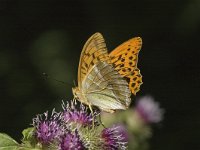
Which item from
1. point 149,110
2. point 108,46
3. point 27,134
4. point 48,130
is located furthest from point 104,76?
point 108,46

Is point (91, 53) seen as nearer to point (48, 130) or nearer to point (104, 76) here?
point (104, 76)

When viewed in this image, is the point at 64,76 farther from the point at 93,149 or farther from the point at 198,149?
the point at 93,149

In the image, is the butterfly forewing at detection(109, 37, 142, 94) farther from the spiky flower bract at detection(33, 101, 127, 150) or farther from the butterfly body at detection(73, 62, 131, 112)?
the spiky flower bract at detection(33, 101, 127, 150)

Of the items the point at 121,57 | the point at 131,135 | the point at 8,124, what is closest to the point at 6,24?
the point at 8,124

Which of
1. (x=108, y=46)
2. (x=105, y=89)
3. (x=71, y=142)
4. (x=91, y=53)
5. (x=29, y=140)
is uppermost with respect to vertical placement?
(x=108, y=46)

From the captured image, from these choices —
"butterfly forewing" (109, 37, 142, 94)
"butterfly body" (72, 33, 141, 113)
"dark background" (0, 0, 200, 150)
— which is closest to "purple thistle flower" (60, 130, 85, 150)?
"butterfly body" (72, 33, 141, 113)

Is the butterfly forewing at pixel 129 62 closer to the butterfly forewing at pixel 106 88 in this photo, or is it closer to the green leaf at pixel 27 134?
the butterfly forewing at pixel 106 88
